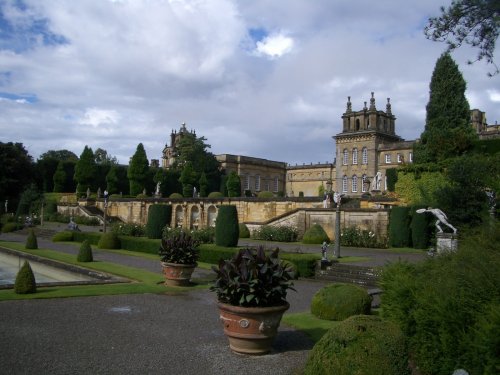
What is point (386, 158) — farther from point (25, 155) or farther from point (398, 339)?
point (398, 339)

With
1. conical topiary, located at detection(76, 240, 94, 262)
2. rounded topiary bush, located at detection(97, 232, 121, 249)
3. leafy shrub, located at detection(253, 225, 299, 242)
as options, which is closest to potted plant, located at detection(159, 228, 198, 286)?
conical topiary, located at detection(76, 240, 94, 262)

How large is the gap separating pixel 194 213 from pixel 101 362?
1431 inches

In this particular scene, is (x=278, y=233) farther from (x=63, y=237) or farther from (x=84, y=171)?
(x=84, y=171)

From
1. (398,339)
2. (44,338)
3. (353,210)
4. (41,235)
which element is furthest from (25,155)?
(398,339)

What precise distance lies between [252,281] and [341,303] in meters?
3.19

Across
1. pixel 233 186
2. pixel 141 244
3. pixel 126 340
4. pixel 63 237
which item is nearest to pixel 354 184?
pixel 233 186

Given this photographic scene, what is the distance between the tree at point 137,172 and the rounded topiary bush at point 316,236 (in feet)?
111

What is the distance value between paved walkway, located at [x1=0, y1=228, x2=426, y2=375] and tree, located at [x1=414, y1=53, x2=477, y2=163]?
2333 cm

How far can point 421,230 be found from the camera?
79.8ft

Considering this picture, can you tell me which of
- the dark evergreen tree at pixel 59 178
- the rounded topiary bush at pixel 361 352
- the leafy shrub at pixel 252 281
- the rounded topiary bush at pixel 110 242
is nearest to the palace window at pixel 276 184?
the dark evergreen tree at pixel 59 178

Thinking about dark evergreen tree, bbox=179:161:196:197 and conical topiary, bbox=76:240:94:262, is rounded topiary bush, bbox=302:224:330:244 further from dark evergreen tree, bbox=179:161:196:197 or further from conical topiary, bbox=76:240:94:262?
dark evergreen tree, bbox=179:161:196:197

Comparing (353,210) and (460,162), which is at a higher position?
(460,162)

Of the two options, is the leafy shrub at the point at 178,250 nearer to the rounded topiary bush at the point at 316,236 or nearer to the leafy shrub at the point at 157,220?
the leafy shrub at the point at 157,220

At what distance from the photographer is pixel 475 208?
826 inches
